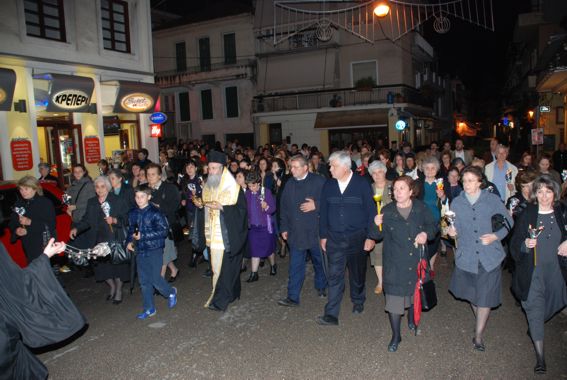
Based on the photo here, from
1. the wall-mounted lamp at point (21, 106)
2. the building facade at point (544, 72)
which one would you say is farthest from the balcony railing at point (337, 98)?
the wall-mounted lamp at point (21, 106)

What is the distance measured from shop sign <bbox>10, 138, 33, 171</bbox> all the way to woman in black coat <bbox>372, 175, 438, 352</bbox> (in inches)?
465

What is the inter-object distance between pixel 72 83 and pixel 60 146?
2167 millimetres

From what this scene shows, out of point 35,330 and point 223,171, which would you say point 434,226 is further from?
point 35,330

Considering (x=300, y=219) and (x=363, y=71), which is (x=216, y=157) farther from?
(x=363, y=71)

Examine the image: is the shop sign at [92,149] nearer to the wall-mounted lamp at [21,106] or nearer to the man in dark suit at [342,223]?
the wall-mounted lamp at [21,106]

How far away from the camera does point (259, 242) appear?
755cm

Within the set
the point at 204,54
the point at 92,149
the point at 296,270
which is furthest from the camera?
the point at 204,54

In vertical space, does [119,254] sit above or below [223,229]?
below

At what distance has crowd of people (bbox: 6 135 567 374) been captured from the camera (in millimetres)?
4379

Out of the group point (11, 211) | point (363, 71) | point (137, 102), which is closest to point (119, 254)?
point (11, 211)

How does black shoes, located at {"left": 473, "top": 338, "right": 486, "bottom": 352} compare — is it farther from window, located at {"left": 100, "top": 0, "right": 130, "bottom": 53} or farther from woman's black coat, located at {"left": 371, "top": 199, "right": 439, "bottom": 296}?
window, located at {"left": 100, "top": 0, "right": 130, "bottom": 53}

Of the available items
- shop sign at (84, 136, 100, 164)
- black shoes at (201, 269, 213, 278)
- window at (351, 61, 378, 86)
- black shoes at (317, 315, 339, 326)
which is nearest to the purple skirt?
black shoes at (201, 269, 213, 278)

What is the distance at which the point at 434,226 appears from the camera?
477 centimetres

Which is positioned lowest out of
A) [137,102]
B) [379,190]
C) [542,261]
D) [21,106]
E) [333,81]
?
[542,261]
